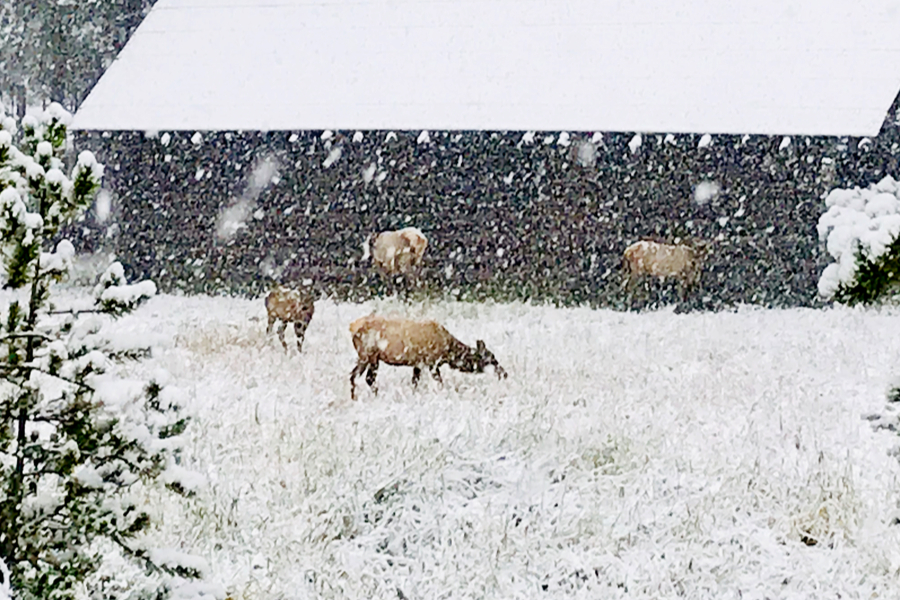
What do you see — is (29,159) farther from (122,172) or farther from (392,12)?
(392,12)

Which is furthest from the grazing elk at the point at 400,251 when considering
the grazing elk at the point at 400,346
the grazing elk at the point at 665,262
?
the grazing elk at the point at 400,346

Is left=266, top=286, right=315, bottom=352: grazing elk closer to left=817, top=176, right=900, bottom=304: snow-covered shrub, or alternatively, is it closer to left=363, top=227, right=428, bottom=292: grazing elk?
left=817, top=176, right=900, bottom=304: snow-covered shrub

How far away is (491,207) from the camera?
17875mm

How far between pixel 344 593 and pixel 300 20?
16779 millimetres

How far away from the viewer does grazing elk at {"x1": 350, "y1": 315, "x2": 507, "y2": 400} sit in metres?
9.35

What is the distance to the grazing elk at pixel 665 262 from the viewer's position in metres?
16.5

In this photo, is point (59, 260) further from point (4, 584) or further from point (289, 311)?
point (289, 311)

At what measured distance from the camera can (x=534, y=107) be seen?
687 inches

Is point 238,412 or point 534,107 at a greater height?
point 534,107

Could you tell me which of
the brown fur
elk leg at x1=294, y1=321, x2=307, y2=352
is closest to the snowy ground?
elk leg at x1=294, y1=321, x2=307, y2=352

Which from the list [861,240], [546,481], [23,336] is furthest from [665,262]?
[23,336]

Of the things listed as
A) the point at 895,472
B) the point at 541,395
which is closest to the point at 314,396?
the point at 541,395

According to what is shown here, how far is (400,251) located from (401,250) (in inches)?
0.9

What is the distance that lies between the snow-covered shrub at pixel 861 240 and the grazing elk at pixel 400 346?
3454mm
